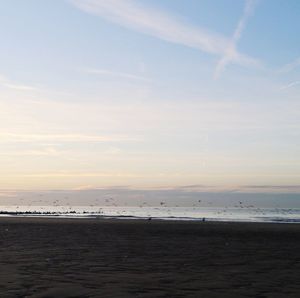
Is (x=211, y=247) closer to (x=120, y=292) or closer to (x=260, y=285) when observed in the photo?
(x=260, y=285)

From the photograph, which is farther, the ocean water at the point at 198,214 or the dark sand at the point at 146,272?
the ocean water at the point at 198,214

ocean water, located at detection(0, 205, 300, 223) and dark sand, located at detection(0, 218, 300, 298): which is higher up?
ocean water, located at detection(0, 205, 300, 223)

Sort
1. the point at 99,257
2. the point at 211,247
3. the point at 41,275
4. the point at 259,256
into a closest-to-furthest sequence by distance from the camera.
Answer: the point at 41,275
the point at 99,257
the point at 259,256
the point at 211,247

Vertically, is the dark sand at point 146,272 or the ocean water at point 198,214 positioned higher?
the ocean water at point 198,214

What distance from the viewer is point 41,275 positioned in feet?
48.4

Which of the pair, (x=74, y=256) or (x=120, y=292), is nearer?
(x=120, y=292)

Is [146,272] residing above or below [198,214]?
below

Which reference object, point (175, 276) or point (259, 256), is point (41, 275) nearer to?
point (175, 276)

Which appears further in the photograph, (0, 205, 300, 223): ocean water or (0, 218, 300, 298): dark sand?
(0, 205, 300, 223): ocean water

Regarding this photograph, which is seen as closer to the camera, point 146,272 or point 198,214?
point 146,272

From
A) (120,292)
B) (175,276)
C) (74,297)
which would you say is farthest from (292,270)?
(74,297)

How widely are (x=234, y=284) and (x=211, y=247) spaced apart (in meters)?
12.5

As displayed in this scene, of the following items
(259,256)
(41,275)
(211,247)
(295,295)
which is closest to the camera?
(295,295)

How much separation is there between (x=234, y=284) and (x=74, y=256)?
8.76 m
